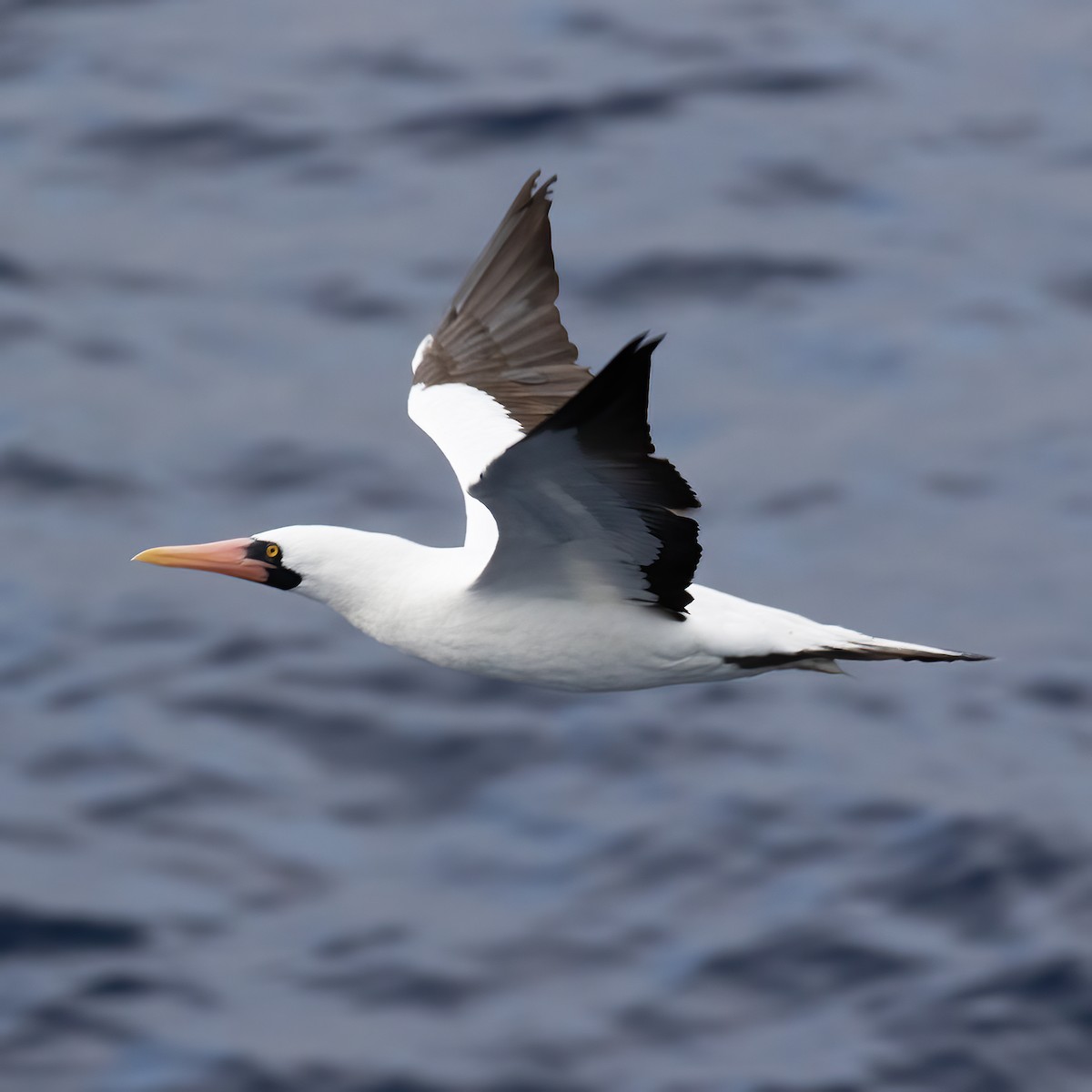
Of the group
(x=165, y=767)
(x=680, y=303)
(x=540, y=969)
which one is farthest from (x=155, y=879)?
(x=680, y=303)

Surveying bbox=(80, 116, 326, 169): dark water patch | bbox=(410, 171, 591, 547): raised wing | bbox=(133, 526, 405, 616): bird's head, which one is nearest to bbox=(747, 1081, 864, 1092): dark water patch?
bbox=(410, 171, 591, 547): raised wing

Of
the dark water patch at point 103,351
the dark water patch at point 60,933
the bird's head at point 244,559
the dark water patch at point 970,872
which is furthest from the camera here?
the dark water patch at point 103,351

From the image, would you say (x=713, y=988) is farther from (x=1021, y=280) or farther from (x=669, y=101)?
(x=669, y=101)

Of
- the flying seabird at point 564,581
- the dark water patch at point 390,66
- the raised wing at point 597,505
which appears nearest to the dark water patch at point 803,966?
the flying seabird at point 564,581

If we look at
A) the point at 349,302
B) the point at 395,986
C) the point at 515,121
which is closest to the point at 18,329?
the point at 349,302

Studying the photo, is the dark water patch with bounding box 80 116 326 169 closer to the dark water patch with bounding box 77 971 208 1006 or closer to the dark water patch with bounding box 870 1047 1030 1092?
the dark water patch with bounding box 77 971 208 1006

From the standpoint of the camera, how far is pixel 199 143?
2298 cm

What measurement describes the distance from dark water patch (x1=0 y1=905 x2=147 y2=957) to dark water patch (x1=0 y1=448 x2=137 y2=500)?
4555mm

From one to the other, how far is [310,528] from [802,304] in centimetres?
1098

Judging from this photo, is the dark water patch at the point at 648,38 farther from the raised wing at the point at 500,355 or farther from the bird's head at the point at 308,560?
the bird's head at the point at 308,560

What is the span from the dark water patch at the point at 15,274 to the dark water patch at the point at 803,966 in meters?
10.0

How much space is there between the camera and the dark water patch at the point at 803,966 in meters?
14.9

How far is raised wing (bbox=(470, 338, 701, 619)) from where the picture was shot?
870cm

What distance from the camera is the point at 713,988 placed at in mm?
15125
